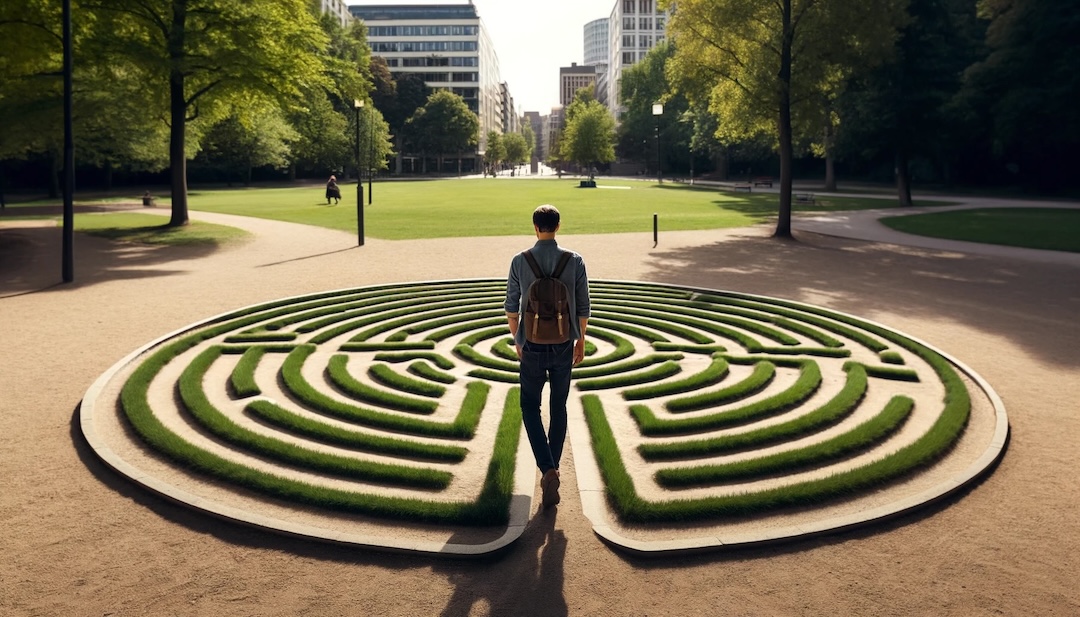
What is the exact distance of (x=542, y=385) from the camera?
260 inches

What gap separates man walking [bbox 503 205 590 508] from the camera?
6430 mm

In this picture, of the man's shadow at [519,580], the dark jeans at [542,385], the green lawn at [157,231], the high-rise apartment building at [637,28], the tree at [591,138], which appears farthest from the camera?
the high-rise apartment building at [637,28]

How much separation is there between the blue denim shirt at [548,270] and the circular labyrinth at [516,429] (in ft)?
5.29

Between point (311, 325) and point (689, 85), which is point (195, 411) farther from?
point (689, 85)

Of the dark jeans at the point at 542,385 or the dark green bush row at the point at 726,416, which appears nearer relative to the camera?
the dark jeans at the point at 542,385

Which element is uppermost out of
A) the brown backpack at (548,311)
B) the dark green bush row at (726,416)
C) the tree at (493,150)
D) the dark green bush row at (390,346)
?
the tree at (493,150)

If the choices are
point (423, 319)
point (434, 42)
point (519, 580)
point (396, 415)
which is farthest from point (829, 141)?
point (434, 42)

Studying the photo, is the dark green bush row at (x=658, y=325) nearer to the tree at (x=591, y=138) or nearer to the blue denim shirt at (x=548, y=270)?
the blue denim shirt at (x=548, y=270)

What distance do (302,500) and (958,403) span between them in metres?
7.60

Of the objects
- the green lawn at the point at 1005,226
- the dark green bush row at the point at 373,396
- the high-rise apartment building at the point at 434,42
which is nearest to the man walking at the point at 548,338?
the dark green bush row at the point at 373,396

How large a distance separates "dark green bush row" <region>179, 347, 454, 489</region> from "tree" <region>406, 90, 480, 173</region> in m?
121

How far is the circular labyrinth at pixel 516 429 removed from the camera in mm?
6438

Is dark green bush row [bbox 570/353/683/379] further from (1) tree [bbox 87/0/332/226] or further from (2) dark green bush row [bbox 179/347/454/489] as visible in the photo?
(1) tree [bbox 87/0/332/226]

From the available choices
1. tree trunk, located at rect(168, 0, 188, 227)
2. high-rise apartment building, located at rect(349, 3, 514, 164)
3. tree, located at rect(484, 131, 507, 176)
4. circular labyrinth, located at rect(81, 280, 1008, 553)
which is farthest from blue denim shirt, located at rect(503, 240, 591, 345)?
high-rise apartment building, located at rect(349, 3, 514, 164)
